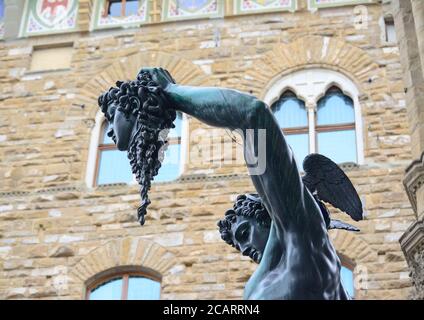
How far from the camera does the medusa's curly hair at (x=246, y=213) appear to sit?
3.64 m

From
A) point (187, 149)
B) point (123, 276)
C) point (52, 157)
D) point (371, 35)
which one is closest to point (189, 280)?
point (123, 276)

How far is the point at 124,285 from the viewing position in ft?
40.2

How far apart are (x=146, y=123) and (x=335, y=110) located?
32.6 feet

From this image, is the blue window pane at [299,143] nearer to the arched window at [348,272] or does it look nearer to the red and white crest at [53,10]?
the arched window at [348,272]

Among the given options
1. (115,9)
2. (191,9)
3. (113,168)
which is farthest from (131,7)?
(113,168)

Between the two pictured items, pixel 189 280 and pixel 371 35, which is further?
pixel 371 35

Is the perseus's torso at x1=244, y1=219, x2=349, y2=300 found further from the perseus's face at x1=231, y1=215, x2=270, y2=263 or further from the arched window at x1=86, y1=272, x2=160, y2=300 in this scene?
the arched window at x1=86, y1=272, x2=160, y2=300

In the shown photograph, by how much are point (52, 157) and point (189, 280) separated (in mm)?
2743

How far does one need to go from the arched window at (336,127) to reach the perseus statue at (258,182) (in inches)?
362

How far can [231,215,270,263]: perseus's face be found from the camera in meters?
3.62

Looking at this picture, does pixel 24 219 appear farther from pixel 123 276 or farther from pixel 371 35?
pixel 371 35
